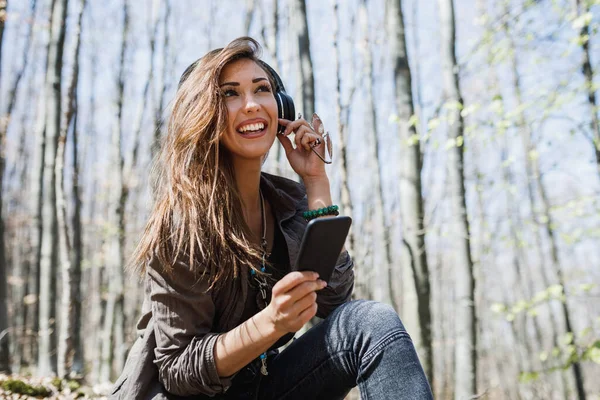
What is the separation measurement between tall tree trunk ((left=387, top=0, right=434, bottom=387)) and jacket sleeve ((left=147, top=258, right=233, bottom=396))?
113 inches

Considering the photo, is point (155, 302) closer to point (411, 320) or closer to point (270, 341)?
point (270, 341)

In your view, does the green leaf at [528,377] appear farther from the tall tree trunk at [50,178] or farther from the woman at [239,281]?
the tall tree trunk at [50,178]

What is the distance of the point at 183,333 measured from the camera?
1.60 m

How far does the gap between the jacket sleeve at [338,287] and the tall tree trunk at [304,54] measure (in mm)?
2777

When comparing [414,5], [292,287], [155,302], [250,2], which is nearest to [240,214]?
[155,302]

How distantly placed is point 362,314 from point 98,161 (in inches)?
912

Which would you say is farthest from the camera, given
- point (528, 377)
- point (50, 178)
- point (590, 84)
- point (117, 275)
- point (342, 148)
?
point (117, 275)

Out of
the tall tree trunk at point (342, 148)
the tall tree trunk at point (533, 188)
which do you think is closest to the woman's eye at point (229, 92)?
the tall tree trunk at point (342, 148)

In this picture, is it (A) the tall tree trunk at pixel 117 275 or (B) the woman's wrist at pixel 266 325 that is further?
(A) the tall tree trunk at pixel 117 275

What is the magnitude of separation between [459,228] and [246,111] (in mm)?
2874

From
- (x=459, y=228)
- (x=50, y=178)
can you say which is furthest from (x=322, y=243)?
(x=50, y=178)

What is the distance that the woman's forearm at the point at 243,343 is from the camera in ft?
4.86

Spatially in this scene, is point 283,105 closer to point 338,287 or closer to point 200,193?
point 200,193

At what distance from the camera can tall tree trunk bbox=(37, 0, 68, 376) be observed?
5340mm
